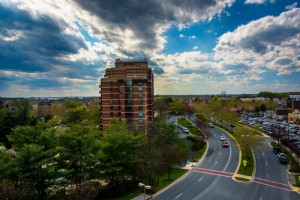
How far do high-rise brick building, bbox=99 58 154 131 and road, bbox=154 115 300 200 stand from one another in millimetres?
26085

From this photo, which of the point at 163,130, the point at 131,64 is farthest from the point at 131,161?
the point at 131,64

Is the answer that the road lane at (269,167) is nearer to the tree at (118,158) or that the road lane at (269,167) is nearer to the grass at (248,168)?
the grass at (248,168)

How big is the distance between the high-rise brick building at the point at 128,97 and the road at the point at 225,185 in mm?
26085

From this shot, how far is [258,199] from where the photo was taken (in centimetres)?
3334

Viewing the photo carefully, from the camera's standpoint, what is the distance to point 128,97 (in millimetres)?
73000

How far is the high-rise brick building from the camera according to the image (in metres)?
72.6

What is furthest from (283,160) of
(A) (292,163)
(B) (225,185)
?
(B) (225,185)

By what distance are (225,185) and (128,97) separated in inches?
1611

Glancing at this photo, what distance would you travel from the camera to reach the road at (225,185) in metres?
34.7

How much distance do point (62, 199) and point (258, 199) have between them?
24.7 metres

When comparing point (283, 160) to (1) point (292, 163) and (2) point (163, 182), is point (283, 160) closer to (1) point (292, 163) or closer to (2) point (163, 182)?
(1) point (292, 163)

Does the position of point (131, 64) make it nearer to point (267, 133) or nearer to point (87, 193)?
point (267, 133)

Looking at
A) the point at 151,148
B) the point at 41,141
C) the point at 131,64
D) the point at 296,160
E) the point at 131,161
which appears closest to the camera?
the point at 41,141

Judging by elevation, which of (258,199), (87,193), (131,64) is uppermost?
(131,64)
